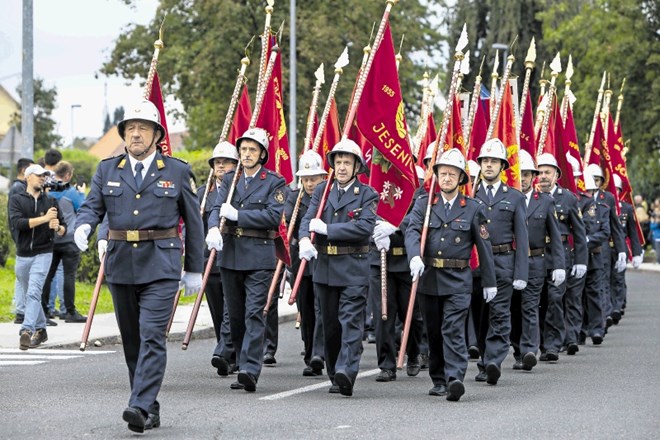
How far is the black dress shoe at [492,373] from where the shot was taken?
1262 centimetres

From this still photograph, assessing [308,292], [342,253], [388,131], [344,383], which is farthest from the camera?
[308,292]

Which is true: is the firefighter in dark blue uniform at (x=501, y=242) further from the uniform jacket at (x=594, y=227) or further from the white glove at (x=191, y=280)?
the uniform jacket at (x=594, y=227)

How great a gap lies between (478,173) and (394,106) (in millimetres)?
1087

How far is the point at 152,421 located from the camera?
9.57 m

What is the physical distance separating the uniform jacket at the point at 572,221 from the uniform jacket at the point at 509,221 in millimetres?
2671

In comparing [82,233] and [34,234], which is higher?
[82,233]

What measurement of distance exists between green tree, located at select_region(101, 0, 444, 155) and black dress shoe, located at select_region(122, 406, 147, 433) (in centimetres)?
3227

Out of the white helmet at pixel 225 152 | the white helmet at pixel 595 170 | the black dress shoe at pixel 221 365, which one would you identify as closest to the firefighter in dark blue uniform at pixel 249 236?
the black dress shoe at pixel 221 365

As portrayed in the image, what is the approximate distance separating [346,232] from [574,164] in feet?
25.0

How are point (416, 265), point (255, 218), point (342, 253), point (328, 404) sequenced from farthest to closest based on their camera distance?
point (255, 218)
point (342, 253)
point (416, 265)
point (328, 404)

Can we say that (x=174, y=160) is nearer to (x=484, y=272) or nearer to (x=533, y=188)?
(x=484, y=272)

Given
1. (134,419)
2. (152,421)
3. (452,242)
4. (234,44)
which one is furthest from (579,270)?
(234,44)

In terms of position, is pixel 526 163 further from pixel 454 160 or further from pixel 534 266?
pixel 454 160

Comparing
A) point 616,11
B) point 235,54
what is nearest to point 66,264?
point 235,54
